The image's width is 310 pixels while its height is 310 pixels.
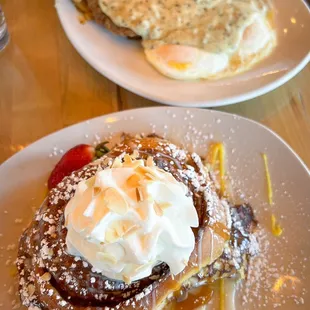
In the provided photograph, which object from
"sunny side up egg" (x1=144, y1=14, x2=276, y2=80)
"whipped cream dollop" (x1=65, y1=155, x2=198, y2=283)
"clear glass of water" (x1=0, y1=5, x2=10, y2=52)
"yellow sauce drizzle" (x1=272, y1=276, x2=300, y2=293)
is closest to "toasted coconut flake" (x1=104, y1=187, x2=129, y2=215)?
"whipped cream dollop" (x1=65, y1=155, x2=198, y2=283)

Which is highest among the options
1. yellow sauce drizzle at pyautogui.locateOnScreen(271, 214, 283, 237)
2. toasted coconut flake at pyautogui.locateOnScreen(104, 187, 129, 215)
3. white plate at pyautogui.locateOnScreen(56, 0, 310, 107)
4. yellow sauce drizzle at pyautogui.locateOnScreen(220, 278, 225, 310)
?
toasted coconut flake at pyautogui.locateOnScreen(104, 187, 129, 215)

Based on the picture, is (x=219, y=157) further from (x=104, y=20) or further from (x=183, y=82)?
(x=104, y=20)

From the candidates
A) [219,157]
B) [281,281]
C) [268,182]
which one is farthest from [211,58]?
[281,281]

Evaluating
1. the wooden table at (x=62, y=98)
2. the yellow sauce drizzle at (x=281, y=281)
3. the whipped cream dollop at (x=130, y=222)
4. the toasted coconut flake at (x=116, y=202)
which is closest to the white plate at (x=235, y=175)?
the yellow sauce drizzle at (x=281, y=281)

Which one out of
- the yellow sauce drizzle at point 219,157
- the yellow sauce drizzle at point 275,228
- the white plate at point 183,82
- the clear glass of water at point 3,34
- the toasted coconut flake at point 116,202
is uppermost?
the toasted coconut flake at point 116,202

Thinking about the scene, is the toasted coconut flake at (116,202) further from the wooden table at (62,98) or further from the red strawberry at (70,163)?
the wooden table at (62,98)

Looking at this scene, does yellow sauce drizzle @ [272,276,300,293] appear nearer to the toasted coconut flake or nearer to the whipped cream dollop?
the whipped cream dollop
